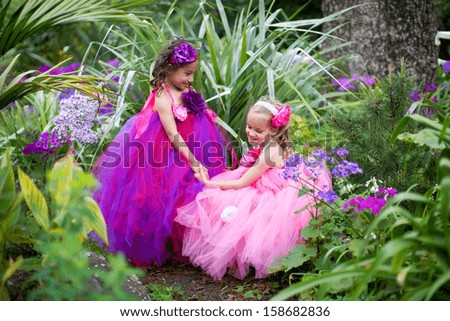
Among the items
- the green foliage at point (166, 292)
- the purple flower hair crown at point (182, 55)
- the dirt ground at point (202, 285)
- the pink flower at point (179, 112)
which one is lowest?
the dirt ground at point (202, 285)

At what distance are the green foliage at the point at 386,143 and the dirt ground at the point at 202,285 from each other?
93 centimetres

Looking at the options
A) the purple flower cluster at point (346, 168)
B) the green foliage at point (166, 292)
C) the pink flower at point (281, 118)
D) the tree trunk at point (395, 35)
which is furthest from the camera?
the tree trunk at point (395, 35)

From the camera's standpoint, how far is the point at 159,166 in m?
3.94

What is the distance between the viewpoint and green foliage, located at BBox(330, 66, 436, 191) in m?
3.88

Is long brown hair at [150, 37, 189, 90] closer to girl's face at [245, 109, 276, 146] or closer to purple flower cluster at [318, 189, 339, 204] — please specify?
girl's face at [245, 109, 276, 146]

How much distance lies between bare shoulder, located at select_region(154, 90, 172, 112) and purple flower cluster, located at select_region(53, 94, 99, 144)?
436 mm

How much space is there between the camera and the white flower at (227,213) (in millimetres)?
3686

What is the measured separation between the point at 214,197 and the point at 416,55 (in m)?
3.41

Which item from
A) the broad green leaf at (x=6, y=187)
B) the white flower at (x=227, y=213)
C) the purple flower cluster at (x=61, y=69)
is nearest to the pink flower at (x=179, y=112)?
the white flower at (x=227, y=213)

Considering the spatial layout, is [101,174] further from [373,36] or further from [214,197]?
[373,36]

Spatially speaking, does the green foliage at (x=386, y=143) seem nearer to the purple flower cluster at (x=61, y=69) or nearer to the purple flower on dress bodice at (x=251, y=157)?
the purple flower on dress bodice at (x=251, y=157)

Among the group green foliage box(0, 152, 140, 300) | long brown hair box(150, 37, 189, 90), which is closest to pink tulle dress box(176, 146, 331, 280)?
long brown hair box(150, 37, 189, 90)

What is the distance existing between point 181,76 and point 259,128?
58cm

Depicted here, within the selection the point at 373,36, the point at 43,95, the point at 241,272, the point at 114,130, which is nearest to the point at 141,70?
the point at 114,130
